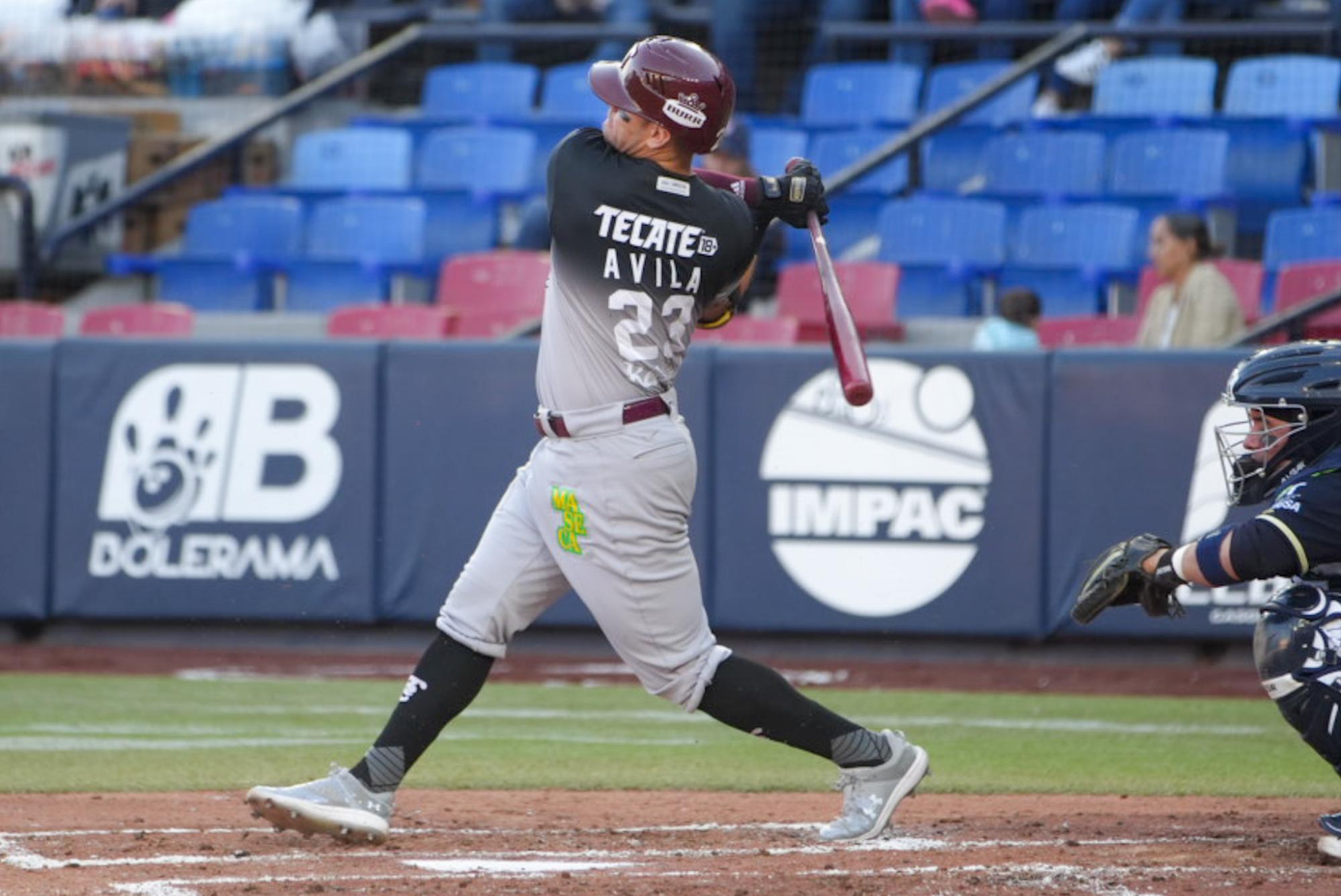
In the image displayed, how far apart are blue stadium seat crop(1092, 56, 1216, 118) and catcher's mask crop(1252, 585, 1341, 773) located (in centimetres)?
900

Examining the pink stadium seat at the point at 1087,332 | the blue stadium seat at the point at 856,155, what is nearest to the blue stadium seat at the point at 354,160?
the blue stadium seat at the point at 856,155

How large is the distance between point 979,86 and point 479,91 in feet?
12.4

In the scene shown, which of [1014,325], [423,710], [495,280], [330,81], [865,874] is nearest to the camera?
[865,874]

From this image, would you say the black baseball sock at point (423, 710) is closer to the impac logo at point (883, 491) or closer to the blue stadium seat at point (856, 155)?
the impac logo at point (883, 491)

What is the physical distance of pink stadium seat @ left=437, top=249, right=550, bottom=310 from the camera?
40.6 feet

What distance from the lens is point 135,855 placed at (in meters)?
5.02

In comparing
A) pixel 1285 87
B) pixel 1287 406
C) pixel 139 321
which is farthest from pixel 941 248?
pixel 1287 406

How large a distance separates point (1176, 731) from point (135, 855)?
15.1ft

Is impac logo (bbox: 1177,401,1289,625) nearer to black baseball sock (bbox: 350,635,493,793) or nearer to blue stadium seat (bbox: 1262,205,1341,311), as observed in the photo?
blue stadium seat (bbox: 1262,205,1341,311)

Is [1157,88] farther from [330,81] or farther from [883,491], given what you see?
[330,81]

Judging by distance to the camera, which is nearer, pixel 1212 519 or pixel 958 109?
pixel 1212 519

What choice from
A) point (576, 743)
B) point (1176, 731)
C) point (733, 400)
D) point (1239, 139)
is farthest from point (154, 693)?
point (1239, 139)

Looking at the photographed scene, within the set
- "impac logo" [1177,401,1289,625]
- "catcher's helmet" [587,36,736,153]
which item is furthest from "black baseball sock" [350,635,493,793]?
"impac logo" [1177,401,1289,625]

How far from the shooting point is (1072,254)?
1267 centimetres
